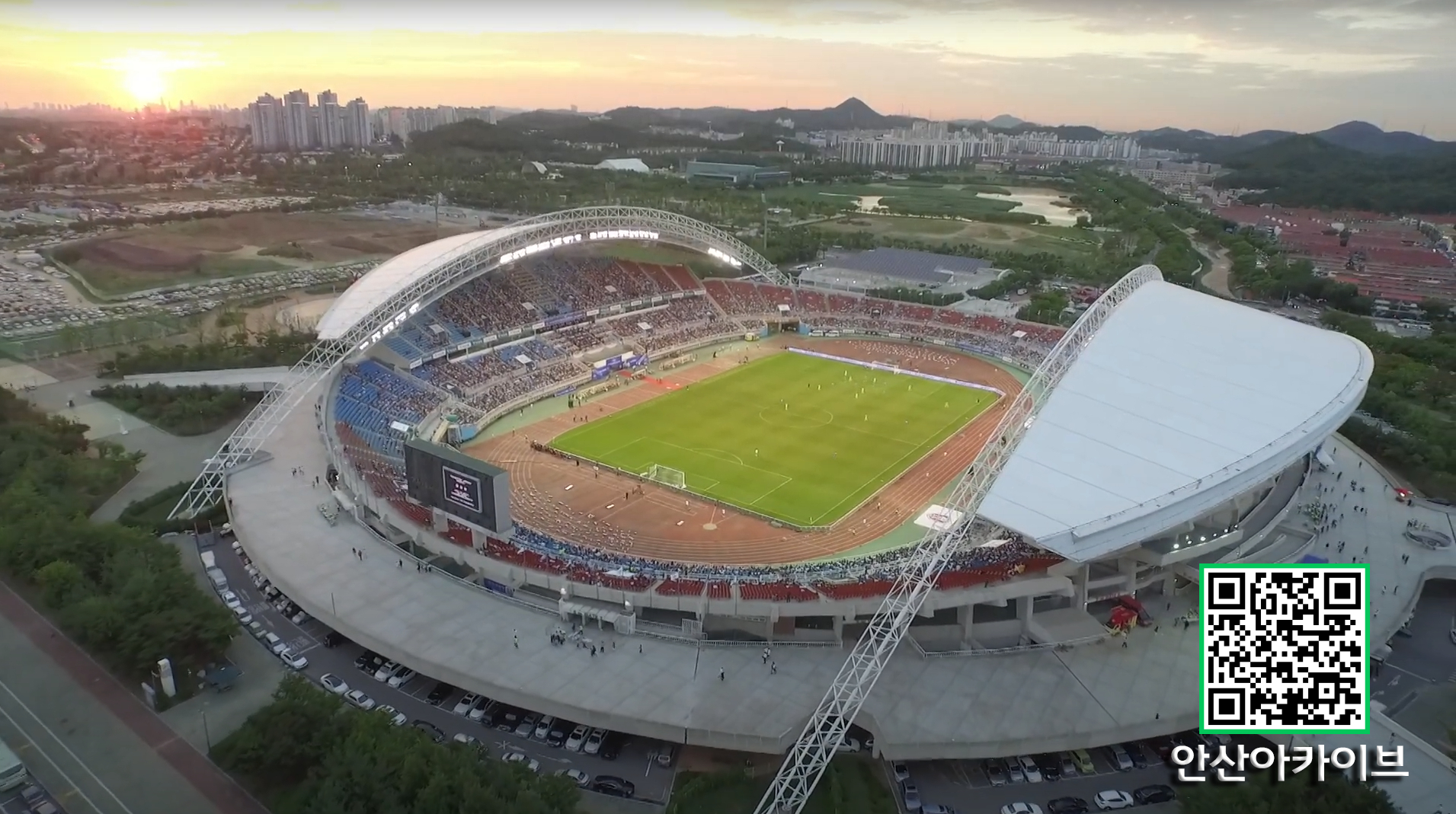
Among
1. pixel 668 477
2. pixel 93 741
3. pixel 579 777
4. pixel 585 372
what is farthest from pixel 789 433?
pixel 93 741

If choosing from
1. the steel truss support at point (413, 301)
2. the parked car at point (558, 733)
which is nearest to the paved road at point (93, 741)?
the parked car at point (558, 733)

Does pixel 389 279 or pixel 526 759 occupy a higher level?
pixel 389 279

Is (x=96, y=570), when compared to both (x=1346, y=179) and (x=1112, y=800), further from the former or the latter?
(x=1346, y=179)

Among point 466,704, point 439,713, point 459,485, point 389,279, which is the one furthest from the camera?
point 389,279

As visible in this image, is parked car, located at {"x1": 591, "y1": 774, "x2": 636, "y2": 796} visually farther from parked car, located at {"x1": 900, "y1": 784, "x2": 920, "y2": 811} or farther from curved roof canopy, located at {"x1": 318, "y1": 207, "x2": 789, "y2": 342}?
curved roof canopy, located at {"x1": 318, "y1": 207, "x2": 789, "y2": 342}

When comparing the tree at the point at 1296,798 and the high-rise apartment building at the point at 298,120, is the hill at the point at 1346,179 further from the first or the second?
the high-rise apartment building at the point at 298,120

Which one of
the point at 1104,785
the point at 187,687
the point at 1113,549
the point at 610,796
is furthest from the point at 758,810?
the point at 187,687
